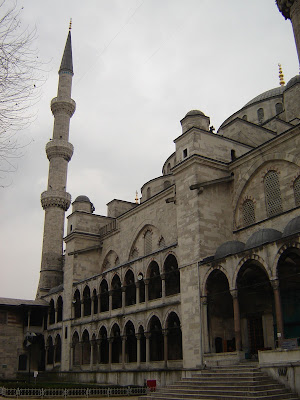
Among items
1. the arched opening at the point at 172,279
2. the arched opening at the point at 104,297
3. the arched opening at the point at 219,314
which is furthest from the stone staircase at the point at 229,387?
the arched opening at the point at 104,297

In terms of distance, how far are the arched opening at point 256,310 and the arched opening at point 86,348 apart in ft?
42.4

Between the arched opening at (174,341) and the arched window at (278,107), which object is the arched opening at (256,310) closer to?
the arched opening at (174,341)

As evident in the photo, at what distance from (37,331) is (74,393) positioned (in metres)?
15.9

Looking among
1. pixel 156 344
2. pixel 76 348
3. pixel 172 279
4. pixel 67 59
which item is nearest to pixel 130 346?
pixel 156 344

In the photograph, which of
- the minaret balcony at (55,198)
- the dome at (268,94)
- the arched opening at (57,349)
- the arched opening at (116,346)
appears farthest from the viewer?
the minaret balcony at (55,198)

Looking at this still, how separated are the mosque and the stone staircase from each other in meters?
0.63

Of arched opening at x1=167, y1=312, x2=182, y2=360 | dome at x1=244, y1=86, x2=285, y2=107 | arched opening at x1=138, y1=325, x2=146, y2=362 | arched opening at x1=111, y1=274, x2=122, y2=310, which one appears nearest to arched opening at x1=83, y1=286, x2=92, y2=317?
arched opening at x1=111, y1=274, x2=122, y2=310

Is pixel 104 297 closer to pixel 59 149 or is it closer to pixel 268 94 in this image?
pixel 59 149

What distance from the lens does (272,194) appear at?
746 inches

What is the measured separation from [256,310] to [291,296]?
1846mm

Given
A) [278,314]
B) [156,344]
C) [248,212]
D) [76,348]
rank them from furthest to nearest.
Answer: [76,348] < [156,344] < [248,212] < [278,314]

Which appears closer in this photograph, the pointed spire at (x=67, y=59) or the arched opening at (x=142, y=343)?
the arched opening at (x=142, y=343)

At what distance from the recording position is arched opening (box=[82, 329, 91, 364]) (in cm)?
2808

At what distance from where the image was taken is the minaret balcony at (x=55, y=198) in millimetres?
36438
